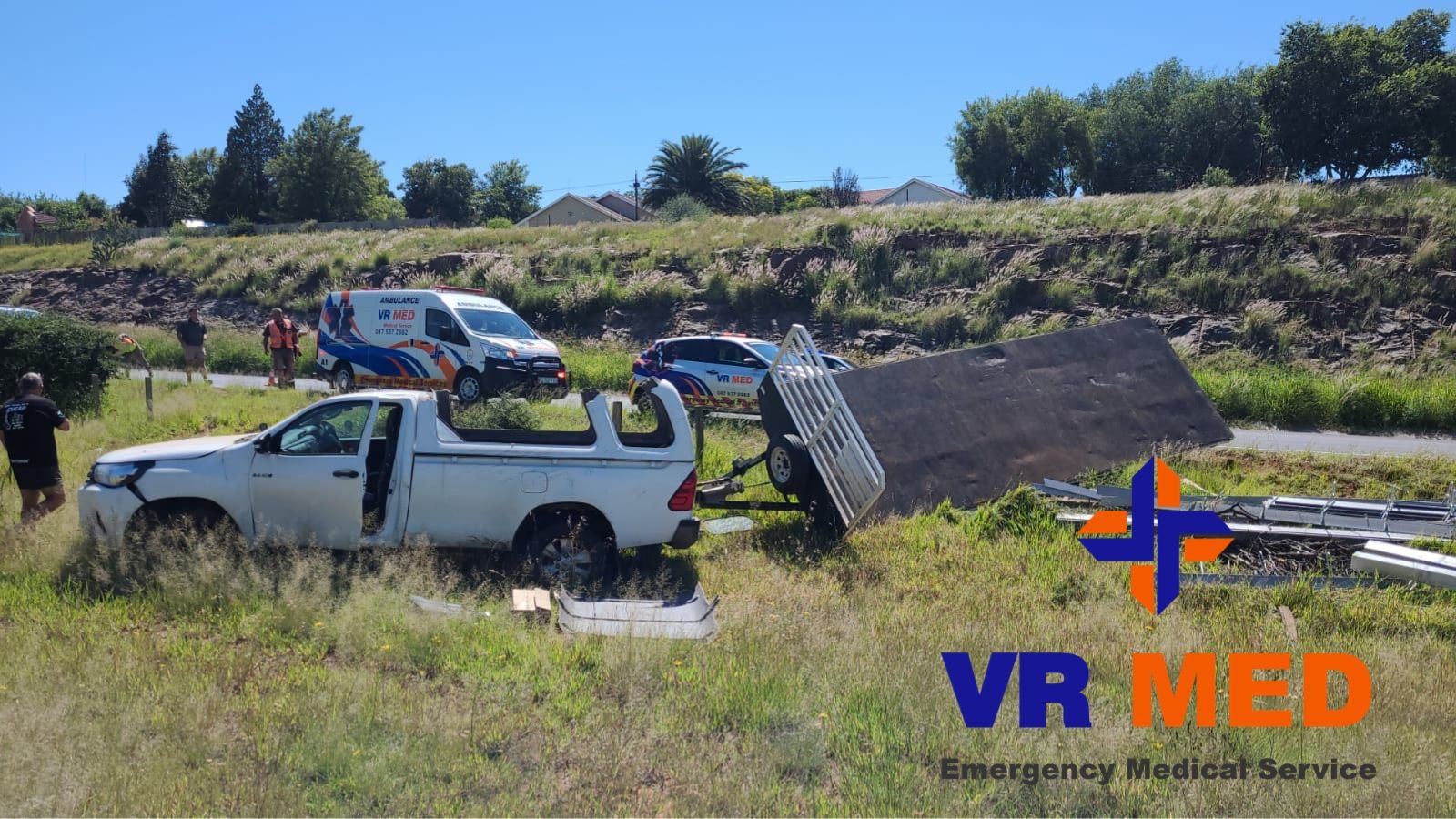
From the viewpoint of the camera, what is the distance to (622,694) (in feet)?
19.3

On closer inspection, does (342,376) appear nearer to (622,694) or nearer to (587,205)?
(622,694)

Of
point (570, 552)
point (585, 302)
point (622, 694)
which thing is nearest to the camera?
point (622, 694)

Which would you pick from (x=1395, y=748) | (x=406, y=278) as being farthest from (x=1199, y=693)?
(x=406, y=278)

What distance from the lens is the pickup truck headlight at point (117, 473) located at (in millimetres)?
7902

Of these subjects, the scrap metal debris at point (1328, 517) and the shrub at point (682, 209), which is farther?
the shrub at point (682, 209)

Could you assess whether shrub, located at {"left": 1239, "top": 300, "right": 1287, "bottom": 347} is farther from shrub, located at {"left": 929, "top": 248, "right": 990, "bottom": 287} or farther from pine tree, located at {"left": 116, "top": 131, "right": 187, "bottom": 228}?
pine tree, located at {"left": 116, "top": 131, "right": 187, "bottom": 228}

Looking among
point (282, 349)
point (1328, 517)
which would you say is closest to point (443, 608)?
point (1328, 517)

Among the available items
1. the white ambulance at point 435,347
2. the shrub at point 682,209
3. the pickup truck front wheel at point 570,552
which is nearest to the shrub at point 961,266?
the white ambulance at point 435,347

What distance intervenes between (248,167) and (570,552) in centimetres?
8390

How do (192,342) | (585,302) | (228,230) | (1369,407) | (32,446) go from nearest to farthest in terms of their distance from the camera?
(32,446), (1369,407), (192,342), (585,302), (228,230)

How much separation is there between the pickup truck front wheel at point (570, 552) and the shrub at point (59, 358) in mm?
11349

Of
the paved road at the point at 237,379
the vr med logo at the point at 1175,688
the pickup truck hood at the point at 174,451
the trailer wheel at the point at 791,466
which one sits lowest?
the vr med logo at the point at 1175,688

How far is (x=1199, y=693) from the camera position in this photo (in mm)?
5918

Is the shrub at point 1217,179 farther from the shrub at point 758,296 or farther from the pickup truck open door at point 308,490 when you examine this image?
the pickup truck open door at point 308,490
